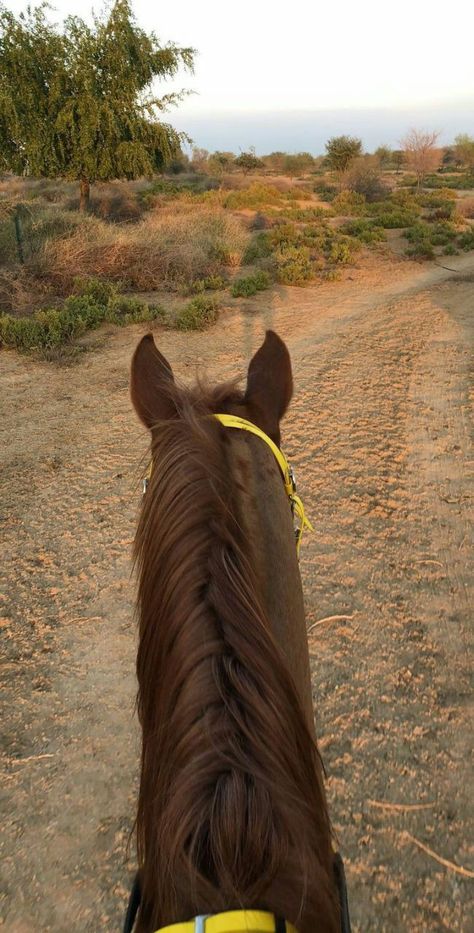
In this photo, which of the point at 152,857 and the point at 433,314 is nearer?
the point at 152,857

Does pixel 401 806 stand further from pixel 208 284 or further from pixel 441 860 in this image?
pixel 208 284

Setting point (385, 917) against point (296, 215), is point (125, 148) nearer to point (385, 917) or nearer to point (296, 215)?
point (296, 215)

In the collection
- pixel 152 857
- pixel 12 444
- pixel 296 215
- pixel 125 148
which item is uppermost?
pixel 125 148

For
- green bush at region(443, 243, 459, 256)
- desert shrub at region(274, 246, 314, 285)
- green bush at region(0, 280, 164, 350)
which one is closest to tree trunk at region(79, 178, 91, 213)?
desert shrub at region(274, 246, 314, 285)

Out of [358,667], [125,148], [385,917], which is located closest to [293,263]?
[125,148]

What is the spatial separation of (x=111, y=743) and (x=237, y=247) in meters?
10.6

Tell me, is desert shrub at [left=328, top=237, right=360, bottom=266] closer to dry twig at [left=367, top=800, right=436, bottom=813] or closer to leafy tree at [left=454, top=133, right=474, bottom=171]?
dry twig at [left=367, top=800, right=436, bottom=813]

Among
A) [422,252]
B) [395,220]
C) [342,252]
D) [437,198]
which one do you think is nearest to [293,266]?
[342,252]

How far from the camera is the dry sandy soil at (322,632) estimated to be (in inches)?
76.4

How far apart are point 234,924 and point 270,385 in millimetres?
1330

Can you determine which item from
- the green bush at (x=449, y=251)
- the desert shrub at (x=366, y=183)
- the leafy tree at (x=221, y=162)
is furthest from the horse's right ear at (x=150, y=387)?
the leafy tree at (x=221, y=162)

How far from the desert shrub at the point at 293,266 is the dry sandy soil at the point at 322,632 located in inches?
172

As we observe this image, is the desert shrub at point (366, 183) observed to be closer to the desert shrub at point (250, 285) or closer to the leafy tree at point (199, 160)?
the leafy tree at point (199, 160)

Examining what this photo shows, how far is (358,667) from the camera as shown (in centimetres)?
270
